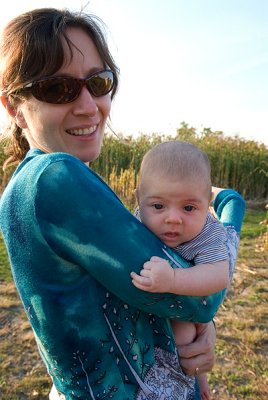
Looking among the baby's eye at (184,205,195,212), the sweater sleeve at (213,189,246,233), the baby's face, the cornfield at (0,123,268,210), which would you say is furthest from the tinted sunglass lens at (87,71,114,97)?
the cornfield at (0,123,268,210)

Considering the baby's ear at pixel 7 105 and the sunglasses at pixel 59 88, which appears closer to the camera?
the sunglasses at pixel 59 88

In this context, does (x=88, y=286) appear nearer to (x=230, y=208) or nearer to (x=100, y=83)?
(x=100, y=83)

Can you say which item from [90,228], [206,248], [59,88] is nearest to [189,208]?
[206,248]

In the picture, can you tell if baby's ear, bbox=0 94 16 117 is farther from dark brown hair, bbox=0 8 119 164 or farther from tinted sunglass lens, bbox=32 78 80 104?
tinted sunglass lens, bbox=32 78 80 104

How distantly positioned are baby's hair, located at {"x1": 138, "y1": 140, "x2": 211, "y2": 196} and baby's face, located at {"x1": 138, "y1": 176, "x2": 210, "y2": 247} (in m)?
0.02

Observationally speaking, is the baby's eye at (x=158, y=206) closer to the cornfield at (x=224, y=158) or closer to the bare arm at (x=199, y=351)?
the bare arm at (x=199, y=351)

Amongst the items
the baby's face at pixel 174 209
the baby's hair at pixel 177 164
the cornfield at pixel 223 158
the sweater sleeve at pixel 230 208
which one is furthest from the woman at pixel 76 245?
the cornfield at pixel 223 158

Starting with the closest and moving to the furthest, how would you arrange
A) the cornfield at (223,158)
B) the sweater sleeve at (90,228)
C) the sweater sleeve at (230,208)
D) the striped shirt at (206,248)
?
the sweater sleeve at (90,228) < the striped shirt at (206,248) < the sweater sleeve at (230,208) < the cornfield at (223,158)

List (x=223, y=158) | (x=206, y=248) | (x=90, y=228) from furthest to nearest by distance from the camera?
(x=223, y=158), (x=206, y=248), (x=90, y=228)

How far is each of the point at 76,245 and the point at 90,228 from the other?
58mm

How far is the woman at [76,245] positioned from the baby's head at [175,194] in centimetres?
13

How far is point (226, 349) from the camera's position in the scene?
4.15 meters

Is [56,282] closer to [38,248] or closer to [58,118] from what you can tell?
[38,248]

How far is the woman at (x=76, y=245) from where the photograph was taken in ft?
3.71
